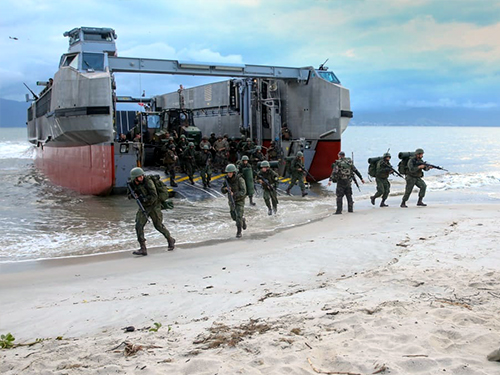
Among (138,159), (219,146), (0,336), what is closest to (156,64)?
(138,159)

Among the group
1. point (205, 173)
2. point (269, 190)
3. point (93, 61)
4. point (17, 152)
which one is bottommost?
point (269, 190)

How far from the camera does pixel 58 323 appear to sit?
14.8ft

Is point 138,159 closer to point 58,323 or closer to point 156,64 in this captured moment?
point 156,64

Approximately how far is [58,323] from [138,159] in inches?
385

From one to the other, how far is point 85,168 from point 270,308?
38.8ft

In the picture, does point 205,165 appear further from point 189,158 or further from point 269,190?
point 269,190

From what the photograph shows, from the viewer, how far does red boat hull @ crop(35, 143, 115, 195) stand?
13453mm

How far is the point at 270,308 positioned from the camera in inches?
175

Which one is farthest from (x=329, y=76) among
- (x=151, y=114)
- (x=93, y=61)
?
(x=93, y=61)

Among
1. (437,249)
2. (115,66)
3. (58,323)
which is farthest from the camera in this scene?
(115,66)

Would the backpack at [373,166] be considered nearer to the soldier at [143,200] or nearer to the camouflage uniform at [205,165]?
the camouflage uniform at [205,165]

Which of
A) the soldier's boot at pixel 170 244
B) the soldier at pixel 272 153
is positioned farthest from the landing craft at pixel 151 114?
the soldier's boot at pixel 170 244

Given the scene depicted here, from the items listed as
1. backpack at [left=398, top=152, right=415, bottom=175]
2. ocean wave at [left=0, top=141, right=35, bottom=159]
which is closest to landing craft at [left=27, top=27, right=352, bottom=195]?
backpack at [left=398, top=152, right=415, bottom=175]

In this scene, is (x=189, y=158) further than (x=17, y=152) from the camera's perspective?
No
